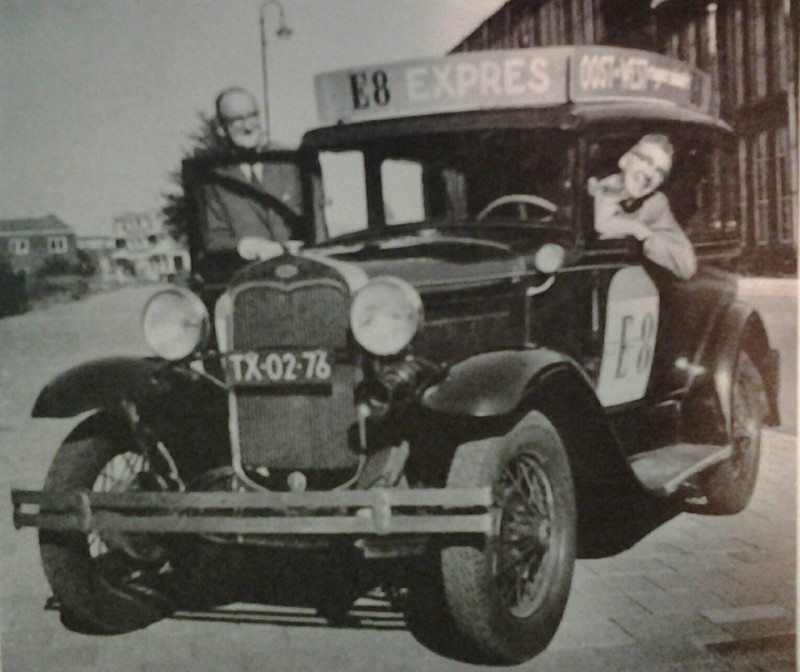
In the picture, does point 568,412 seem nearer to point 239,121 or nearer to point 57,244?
point 239,121

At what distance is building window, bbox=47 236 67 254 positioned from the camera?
2.72 metres

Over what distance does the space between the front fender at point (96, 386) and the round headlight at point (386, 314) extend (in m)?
0.62

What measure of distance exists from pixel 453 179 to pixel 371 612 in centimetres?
128

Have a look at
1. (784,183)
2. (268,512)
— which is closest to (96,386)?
(268,512)

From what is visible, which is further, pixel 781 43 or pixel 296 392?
pixel 781 43

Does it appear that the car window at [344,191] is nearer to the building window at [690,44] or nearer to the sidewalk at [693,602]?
the building window at [690,44]

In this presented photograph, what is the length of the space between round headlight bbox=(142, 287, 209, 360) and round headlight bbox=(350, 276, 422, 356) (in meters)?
0.47

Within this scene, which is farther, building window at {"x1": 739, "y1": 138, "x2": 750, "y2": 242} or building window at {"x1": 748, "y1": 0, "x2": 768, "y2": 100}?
building window at {"x1": 739, "y1": 138, "x2": 750, "y2": 242}

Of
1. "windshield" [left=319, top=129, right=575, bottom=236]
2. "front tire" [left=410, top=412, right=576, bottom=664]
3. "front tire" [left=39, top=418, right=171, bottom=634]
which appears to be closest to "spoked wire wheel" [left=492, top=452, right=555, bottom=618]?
"front tire" [left=410, top=412, right=576, bottom=664]

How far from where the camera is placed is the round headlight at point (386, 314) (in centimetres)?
223

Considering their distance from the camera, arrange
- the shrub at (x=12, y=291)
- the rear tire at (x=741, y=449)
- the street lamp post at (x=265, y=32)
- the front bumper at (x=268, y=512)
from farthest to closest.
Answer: the rear tire at (x=741, y=449), the shrub at (x=12, y=291), the street lamp post at (x=265, y=32), the front bumper at (x=268, y=512)

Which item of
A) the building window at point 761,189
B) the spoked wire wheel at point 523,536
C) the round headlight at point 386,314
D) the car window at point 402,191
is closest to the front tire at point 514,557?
the spoked wire wheel at point 523,536

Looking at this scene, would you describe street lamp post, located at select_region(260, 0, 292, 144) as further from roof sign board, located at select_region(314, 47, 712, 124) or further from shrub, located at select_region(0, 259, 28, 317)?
shrub, located at select_region(0, 259, 28, 317)

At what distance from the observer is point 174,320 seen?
2.44 meters
